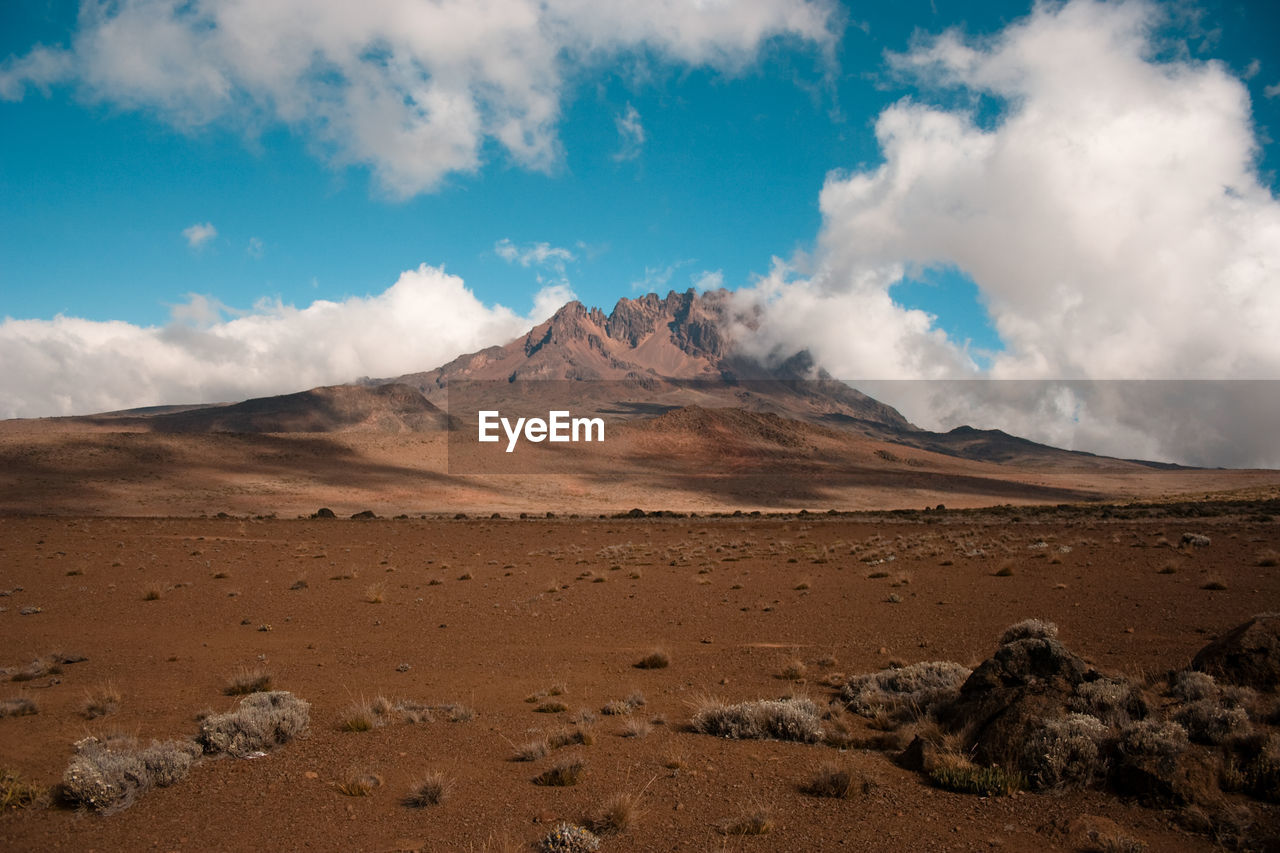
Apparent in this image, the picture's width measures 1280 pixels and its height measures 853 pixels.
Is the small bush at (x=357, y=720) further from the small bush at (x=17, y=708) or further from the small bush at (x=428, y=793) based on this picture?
the small bush at (x=17, y=708)

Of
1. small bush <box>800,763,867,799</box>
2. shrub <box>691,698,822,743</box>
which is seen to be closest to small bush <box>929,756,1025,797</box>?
small bush <box>800,763,867,799</box>

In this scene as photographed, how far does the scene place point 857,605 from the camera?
16.5m

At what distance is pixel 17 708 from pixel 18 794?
368 centimetres

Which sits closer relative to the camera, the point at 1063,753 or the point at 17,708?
the point at 1063,753

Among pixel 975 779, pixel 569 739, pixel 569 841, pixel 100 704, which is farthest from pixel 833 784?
pixel 100 704

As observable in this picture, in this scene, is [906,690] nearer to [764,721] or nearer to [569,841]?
[764,721]

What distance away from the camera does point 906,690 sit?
904cm

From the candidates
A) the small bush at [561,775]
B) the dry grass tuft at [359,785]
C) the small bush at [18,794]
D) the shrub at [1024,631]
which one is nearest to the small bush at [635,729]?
the small bush at [561,775]

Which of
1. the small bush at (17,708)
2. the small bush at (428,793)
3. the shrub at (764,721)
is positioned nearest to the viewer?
the small bush at (428,793)

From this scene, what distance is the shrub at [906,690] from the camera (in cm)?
822

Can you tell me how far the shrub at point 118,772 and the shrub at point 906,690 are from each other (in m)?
7.56

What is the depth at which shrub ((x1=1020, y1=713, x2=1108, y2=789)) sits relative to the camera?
5.89 meters

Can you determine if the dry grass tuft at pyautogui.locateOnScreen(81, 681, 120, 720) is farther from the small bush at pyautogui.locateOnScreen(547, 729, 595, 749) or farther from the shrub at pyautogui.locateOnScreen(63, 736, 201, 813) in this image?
the small bush at pyautogui.locateOnScreen(547, 729, 595, 749)

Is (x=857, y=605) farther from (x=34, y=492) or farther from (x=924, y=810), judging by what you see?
(x=34, y=492)
